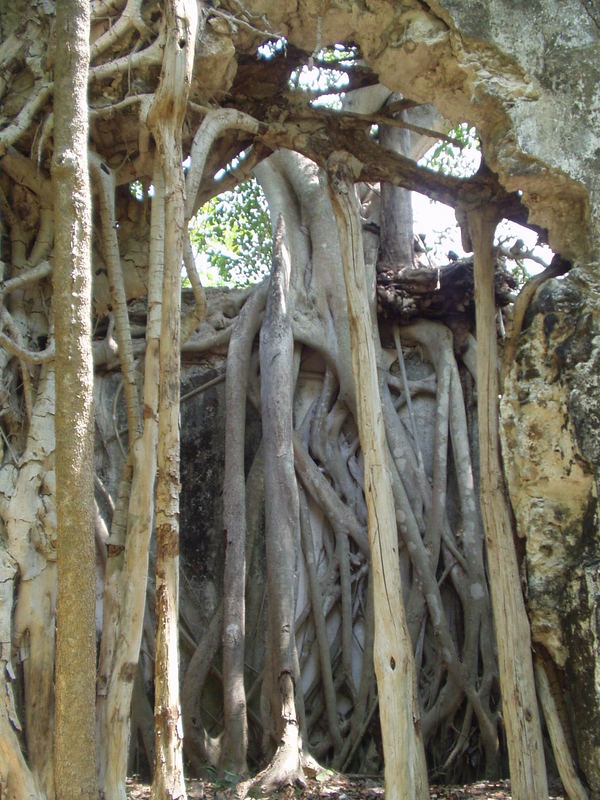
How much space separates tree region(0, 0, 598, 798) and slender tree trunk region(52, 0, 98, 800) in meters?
0.63

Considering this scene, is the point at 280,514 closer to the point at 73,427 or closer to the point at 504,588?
the point at 504,588

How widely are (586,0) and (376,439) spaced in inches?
94.0

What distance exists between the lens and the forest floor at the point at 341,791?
486cm

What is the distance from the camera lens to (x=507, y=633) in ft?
14.5

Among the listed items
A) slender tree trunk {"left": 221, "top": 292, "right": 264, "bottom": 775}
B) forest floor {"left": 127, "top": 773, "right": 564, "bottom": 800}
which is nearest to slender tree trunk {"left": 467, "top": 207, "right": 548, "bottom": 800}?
forest floor {"left": 127, "top": 773, "right": 564, "bottom": 800}

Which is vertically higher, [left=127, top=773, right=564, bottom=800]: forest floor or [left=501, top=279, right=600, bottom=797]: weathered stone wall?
[left=501, top=279, right=600, bottom=797]: weathered stone wall

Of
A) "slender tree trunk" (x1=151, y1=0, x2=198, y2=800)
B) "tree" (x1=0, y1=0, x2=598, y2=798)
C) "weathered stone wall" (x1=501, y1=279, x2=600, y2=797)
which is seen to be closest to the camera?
"slender tree trunk" (x1=151, y1=0, x2=198, y2=800)

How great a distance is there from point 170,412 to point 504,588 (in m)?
1.88

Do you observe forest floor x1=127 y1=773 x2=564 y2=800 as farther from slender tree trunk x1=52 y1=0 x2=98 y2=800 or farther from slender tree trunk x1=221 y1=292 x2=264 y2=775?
slender tree trunk x1=52 y1=0 x2=98 y2=800

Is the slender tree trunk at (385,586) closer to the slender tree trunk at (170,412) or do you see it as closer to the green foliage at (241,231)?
the slender tree trunk at (170,412)

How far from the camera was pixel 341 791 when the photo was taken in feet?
16.4

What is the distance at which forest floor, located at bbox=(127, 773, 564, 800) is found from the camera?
4855 mm

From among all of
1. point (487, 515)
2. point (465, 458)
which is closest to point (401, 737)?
point (487, 515)

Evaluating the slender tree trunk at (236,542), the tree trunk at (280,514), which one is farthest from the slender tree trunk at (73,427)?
the slender tree trunk at (236,542)
